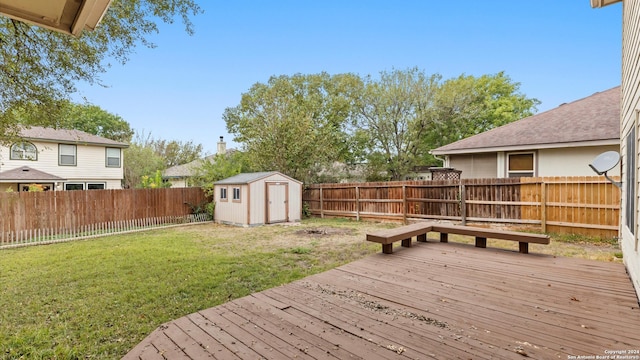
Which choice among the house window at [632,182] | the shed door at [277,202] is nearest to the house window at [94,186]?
the shed door at [277,202]

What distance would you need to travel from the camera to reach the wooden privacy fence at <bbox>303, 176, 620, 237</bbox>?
7168 mm

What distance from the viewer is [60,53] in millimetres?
4465

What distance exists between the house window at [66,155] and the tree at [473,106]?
69.1 ft

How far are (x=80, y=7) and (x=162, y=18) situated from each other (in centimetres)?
426

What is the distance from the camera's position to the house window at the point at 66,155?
1541 centimetres

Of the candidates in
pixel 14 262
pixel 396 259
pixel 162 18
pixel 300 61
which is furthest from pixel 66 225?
pixel 300 61

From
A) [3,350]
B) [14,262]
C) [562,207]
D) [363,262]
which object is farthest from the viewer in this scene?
[562,207]

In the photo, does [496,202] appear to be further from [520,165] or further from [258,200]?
[258,200]

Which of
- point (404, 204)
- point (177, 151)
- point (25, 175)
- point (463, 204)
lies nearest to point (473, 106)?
point (404, 204)

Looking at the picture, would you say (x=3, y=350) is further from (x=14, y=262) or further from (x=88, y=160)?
(x=88, y=160)

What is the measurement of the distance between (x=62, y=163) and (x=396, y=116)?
769 inches

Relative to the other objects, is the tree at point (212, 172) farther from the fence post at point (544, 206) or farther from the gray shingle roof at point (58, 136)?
the fence post at point (544, 206)

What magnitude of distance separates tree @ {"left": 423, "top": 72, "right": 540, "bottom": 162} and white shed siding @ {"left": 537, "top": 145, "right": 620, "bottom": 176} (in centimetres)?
924

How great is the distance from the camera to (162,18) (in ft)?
16.7
